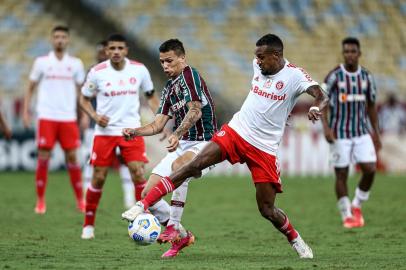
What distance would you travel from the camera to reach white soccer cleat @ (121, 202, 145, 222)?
8422 millimetres

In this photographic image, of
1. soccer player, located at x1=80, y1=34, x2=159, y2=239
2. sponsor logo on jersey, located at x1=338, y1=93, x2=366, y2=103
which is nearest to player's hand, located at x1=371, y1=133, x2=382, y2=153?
sponsor logo on jersey, located at x1=338, y1=93, x2=366, y2=103

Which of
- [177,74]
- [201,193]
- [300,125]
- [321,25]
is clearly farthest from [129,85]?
[321,25]

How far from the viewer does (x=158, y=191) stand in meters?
8.75

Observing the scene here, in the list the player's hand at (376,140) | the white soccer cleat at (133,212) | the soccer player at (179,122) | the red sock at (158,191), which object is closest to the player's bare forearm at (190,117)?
the soccer player at (179,122)

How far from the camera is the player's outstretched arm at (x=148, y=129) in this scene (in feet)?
30.1

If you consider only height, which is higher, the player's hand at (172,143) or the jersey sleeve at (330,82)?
the jersey sleeve at (330,82)

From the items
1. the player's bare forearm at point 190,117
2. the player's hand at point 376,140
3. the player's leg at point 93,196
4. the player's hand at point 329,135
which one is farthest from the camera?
the player's hand at point 376,140

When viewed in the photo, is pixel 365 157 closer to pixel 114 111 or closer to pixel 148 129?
pixel 114 111

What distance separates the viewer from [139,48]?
2752 cm

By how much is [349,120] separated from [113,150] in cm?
344

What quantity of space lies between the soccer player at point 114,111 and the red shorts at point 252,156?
2368 millimetres

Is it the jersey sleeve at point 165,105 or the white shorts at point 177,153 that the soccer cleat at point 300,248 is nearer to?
the white shorts at point 177,153

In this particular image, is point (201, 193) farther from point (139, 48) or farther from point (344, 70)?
point (139, 48)

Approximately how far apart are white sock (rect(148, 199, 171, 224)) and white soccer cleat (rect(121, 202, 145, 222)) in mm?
1200
